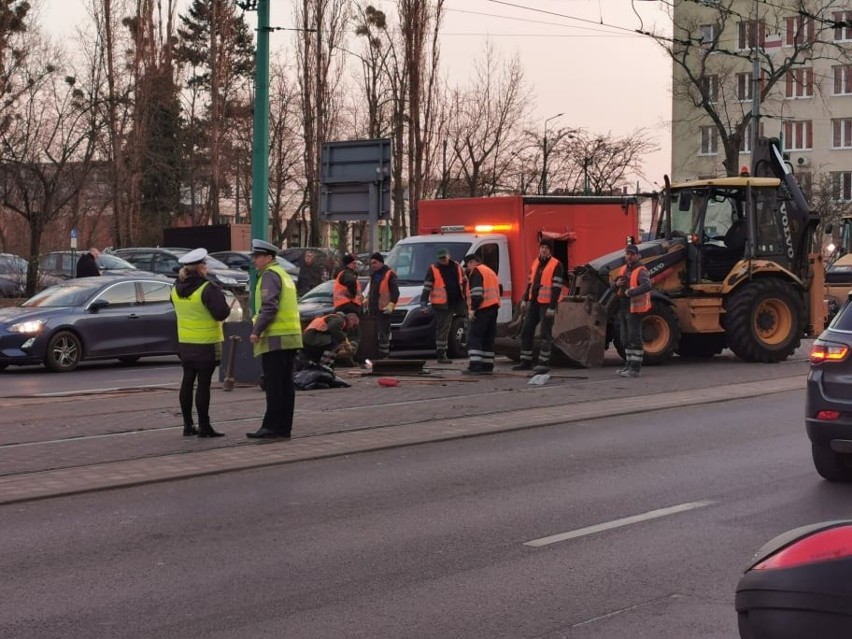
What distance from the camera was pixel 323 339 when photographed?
1611cm

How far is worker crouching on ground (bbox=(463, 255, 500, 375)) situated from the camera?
17.3m

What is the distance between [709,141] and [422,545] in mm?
75121

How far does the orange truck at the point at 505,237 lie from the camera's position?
20.4 metres

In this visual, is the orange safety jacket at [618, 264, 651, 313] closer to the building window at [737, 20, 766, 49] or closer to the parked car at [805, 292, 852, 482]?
the parked car at [805, 292, 852, 482]

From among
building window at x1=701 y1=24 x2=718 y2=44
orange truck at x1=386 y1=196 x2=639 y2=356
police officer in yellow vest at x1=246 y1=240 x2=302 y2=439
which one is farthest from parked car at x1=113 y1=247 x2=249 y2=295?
police officer in yellow vest at x1=246 y1=240 x2=302 y2=439

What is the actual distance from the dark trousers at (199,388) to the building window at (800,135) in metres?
71.3

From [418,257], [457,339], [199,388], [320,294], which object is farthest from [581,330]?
[199,388]

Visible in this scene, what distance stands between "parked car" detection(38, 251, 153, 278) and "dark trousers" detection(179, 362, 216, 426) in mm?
19425

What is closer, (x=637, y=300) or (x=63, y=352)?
(x=637, y=300)

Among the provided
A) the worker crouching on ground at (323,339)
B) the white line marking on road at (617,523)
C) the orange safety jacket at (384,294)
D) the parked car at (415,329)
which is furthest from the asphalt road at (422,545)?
the parked car at (415,329)

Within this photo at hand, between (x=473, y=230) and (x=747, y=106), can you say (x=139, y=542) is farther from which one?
(x=747, y=106)

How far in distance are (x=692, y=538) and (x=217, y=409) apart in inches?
296

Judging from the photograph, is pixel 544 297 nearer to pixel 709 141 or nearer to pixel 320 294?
pixel 320 294

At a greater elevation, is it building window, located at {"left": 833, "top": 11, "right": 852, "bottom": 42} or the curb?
building window, located at {"left": 833, "top": 11, "right": 852, "bottom": 42}
